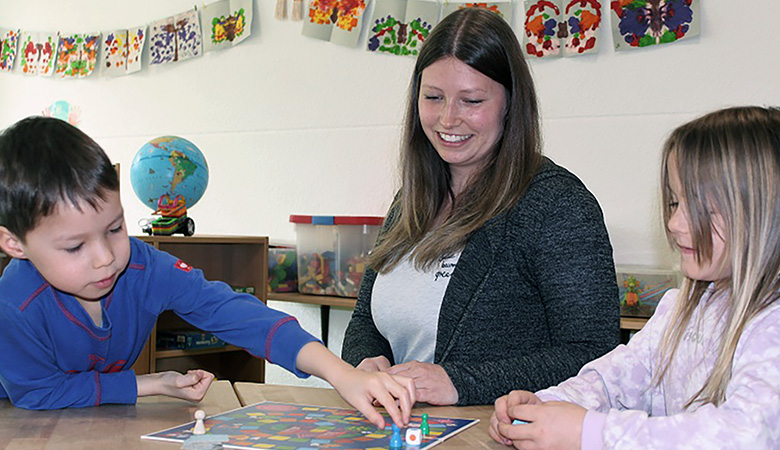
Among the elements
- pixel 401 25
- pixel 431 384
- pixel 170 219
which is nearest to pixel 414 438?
pixel 431 384

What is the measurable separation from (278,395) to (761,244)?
0.73m

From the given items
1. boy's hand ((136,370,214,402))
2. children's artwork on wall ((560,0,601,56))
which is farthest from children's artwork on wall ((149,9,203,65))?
boy's hand ((136,370,214,402))

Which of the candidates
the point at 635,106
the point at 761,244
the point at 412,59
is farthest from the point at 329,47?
the point at 761,244

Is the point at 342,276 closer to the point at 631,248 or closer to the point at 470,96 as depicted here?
the point at 631,248

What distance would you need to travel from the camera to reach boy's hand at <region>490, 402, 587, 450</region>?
971 millimetres

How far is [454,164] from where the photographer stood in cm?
167

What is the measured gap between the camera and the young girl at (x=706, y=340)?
90 centimetres

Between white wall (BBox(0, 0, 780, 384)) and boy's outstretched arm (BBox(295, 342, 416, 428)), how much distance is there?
1713 mm

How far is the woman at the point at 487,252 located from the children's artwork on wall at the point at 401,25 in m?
1.51

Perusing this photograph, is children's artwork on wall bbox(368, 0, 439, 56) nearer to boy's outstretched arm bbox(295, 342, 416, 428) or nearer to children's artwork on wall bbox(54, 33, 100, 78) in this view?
children's artwork on wall bbox(54, 33, 100, 78)

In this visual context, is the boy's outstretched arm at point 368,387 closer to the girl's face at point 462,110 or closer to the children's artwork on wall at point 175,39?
the girl's face at point 462,110

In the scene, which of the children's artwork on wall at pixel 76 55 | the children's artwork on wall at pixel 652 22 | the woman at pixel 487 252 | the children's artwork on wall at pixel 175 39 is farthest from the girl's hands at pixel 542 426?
the children's artwork on wall at pixel 76 55

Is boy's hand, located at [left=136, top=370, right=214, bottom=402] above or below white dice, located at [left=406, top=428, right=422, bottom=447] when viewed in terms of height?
below

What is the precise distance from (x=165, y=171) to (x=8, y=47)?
2.56 metres
